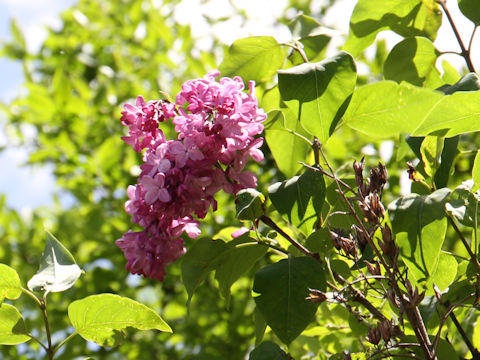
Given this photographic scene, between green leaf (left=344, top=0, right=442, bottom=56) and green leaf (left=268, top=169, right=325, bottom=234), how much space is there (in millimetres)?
316

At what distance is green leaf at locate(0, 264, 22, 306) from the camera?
0.84m

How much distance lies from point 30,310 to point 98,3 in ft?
5.48

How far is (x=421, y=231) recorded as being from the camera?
0.66 metres

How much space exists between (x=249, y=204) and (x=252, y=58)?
1.26ft

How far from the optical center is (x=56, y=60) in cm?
293

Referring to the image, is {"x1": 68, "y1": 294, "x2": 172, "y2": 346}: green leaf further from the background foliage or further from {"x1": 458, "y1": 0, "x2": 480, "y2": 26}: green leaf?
{"x1": 458, "y1": 0, "x2": 480, "y2": 26}: green leaf

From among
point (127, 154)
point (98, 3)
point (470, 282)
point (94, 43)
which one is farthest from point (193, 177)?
point (98, 3)

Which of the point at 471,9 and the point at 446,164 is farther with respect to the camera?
the point at 471,9

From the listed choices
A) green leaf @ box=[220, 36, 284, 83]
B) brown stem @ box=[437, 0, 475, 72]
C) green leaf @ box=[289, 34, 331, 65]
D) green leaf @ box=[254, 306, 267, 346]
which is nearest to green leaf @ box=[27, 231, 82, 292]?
green leaf @ box=[254, 306, 267, 346]

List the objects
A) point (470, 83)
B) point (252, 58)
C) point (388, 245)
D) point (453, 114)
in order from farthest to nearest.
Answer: point (252, 58)
point (470, 83)
point (453, 114)
point (388, 245)

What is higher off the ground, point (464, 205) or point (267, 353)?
point (464, 205)

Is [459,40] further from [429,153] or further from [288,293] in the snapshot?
[288,293]

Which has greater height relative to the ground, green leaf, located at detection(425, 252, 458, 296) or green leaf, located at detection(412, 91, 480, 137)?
green leaf, located at detection(412, 91, 480, 137)


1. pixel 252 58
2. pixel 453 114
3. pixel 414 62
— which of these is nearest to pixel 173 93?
pixel 252 58
